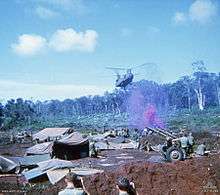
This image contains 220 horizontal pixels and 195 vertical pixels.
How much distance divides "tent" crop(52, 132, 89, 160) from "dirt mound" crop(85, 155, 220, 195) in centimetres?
799

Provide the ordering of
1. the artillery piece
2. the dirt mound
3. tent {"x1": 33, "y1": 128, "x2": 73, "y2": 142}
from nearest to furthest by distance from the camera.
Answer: the dirt mound < the artillery piece < tent {"x1": 33, "y1": 128, "x2": 73, "y2": 142}

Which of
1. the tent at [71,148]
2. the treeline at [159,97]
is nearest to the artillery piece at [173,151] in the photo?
the tent at [71,148]

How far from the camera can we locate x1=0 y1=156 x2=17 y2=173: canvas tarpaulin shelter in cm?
1461

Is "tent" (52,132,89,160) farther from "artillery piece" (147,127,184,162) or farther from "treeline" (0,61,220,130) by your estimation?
"treeline" (0,61,220,130)

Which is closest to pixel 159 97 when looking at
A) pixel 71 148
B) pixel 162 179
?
pixel 71 148

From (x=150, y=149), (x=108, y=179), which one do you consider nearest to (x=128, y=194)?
(x=108, y=179)

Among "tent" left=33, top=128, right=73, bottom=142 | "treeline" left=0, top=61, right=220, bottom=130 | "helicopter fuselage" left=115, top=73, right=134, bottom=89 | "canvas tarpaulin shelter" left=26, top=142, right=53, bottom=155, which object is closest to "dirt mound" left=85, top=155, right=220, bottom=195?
"canvas tarpaulin shelter" left=26, top=142, right=53, bottom=155

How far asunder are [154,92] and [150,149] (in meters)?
52.8

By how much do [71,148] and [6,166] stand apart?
5182 millimetres

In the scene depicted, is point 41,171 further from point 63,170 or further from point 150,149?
point 150,149

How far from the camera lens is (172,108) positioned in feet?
253

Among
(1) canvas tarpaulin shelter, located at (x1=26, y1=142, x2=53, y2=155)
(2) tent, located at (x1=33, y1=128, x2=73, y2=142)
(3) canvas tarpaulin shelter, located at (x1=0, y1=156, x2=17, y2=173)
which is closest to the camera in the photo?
(3) canvas tarpaulin shelter, located at (x1=0, y1=156, x2=17, y2=173)

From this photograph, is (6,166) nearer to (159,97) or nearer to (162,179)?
(162,179)

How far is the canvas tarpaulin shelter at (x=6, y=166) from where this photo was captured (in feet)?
47.9
